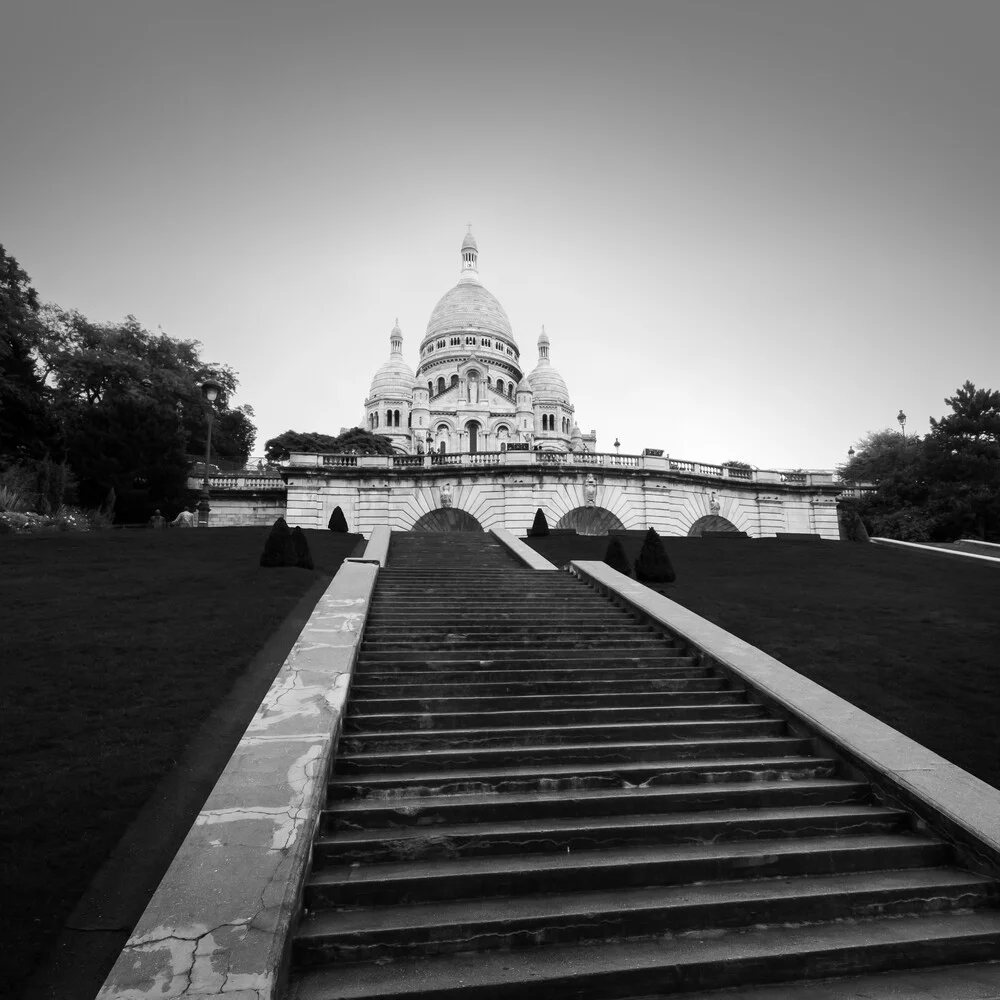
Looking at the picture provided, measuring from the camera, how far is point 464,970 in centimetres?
491

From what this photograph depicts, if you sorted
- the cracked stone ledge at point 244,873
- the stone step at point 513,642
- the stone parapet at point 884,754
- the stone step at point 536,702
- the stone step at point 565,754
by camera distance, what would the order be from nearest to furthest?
the cracked stone ledge at point 244,873 < the stone parapet at point 884,754 < the stone step at point 565,754 < the stone step at point 536,702 < the stone step at point 513,642

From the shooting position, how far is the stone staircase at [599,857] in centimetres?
504

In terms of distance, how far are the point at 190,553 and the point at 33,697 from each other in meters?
13.5

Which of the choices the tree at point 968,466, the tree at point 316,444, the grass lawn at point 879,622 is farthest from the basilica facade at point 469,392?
the grass lawn at point 879,622

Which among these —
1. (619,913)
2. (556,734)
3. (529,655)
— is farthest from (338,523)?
(619,913)

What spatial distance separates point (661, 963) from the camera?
495cm

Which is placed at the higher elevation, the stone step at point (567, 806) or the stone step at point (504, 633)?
the stone step at point (504, 633)

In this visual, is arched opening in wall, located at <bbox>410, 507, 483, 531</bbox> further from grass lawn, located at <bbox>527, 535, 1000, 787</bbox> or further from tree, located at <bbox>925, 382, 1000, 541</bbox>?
tree, located at <bbox>925, 382, 1000, 541</bbox>

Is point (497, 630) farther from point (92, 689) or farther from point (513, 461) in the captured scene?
point (513, 461)

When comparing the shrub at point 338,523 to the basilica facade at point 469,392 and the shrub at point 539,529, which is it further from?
the basilica facade at point 469,392

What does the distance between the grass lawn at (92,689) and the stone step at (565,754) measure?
214 cm

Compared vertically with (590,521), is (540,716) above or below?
below

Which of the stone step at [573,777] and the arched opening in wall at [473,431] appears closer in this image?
the stone step at [573,777]

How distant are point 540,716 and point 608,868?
295cm
